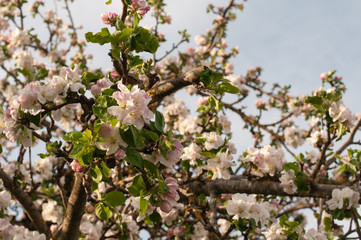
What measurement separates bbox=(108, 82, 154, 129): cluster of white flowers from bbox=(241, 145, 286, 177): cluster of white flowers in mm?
1645

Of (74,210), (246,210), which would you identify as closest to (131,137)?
(74,210)

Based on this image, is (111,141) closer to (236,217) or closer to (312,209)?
(236,217)

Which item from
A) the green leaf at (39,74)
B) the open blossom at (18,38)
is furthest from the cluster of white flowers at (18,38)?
the green leaf at (39,74)

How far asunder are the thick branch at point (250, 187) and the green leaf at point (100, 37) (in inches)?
64.6

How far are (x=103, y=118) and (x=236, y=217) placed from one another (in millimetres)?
1384

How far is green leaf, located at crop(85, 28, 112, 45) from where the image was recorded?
145 centimetres

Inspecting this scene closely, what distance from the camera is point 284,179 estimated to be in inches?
105

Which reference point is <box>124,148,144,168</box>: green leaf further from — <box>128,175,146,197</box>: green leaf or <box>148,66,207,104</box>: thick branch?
<box>148,66,207,104</box>: thick branch

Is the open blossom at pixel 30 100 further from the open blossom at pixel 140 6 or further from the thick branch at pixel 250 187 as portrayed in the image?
the thick branch at pixel 250 187

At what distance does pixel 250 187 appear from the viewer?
2848 millimetres

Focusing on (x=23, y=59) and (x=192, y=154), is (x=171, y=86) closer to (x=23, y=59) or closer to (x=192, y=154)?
(x=192, y=154)

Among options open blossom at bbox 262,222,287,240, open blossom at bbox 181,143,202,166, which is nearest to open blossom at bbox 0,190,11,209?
open blossom at bbox 181,143,202,166

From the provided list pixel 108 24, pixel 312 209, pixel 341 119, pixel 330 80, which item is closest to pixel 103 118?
pixel 108 24

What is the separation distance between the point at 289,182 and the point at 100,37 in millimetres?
1870
